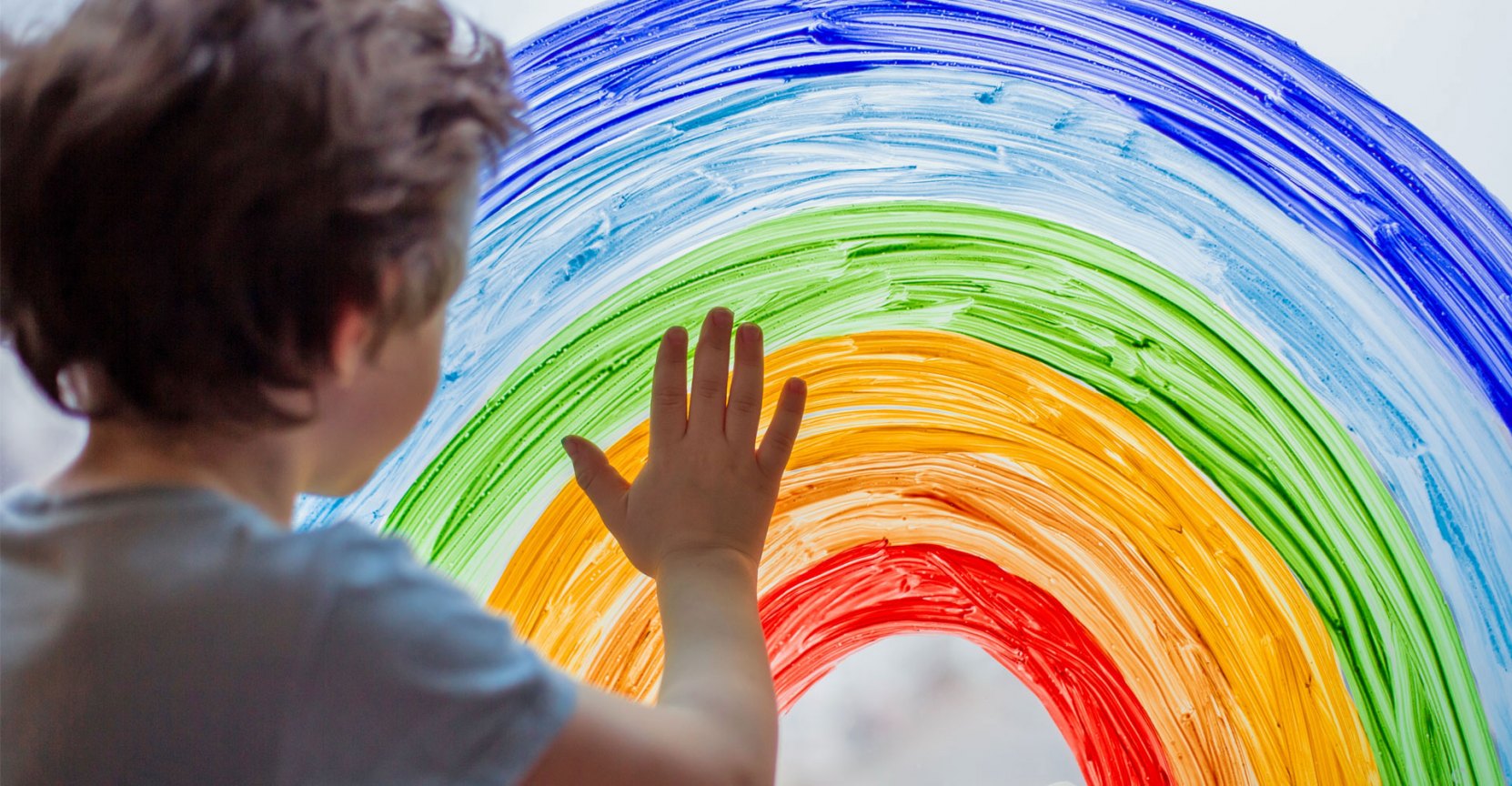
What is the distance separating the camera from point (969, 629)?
2.30ft

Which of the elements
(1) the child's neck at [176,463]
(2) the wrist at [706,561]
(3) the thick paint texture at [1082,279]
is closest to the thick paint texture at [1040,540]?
(3) the thick paint texture at [1082,279]

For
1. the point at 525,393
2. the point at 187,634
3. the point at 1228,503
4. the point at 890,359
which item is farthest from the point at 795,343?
the point at 187,634

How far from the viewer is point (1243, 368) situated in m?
0.62

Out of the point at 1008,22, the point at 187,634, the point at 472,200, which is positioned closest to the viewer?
the point at 187,634

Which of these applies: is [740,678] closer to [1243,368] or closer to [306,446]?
[306,446]

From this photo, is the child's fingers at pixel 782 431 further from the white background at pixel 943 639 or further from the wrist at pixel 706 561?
the white background at pixel 943 639

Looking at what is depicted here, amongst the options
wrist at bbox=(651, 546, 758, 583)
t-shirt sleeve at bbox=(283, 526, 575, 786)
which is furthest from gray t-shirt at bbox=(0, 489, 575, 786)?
wrist at bbox=(651, 546, 758, 583)

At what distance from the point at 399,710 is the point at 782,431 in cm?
27

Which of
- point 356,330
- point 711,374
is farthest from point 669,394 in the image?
point 356,330

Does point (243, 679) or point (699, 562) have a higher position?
point (699, 562)

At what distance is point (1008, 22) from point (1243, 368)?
258 mm

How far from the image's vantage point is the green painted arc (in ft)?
2.01

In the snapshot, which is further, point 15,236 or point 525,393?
point 525,393

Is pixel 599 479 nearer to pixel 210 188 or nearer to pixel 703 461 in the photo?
pixel 703 461
